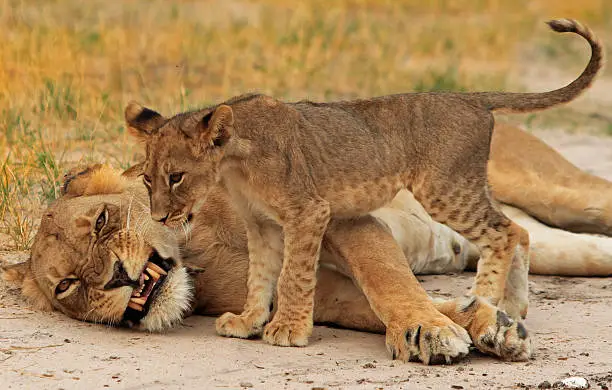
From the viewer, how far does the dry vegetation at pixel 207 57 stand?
19.7 feet

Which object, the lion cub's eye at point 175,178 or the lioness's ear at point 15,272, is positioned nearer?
the lion cub's eye at point 175,178

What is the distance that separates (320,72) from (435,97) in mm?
4639

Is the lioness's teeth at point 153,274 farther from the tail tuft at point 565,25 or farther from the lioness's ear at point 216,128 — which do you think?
the tail tuft at point 565,25

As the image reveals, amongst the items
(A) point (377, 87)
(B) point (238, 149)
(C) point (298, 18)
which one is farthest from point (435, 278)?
(C) point (298, 18)

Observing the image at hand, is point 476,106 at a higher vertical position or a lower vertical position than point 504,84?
lower

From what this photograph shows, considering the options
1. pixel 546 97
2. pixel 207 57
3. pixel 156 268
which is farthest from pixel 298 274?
pixel 207 57

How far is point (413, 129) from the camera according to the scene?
13.4 ft

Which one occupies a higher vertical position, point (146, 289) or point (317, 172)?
point (317, 172)

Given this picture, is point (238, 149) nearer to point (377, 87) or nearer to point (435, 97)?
point (435, 97)

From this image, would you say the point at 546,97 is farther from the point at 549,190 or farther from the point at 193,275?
the point at 193,275

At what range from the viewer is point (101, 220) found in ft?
13.0

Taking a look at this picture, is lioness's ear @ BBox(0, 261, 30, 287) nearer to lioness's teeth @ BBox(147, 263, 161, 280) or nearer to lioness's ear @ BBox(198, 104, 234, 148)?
lioness's teeth @ BBox(147, 263, 161, 280)

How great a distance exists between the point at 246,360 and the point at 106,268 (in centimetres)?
65

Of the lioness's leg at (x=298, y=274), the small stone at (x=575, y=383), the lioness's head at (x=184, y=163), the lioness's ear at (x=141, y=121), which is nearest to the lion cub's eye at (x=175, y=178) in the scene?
the lioness's head at (x=184, y=163)
